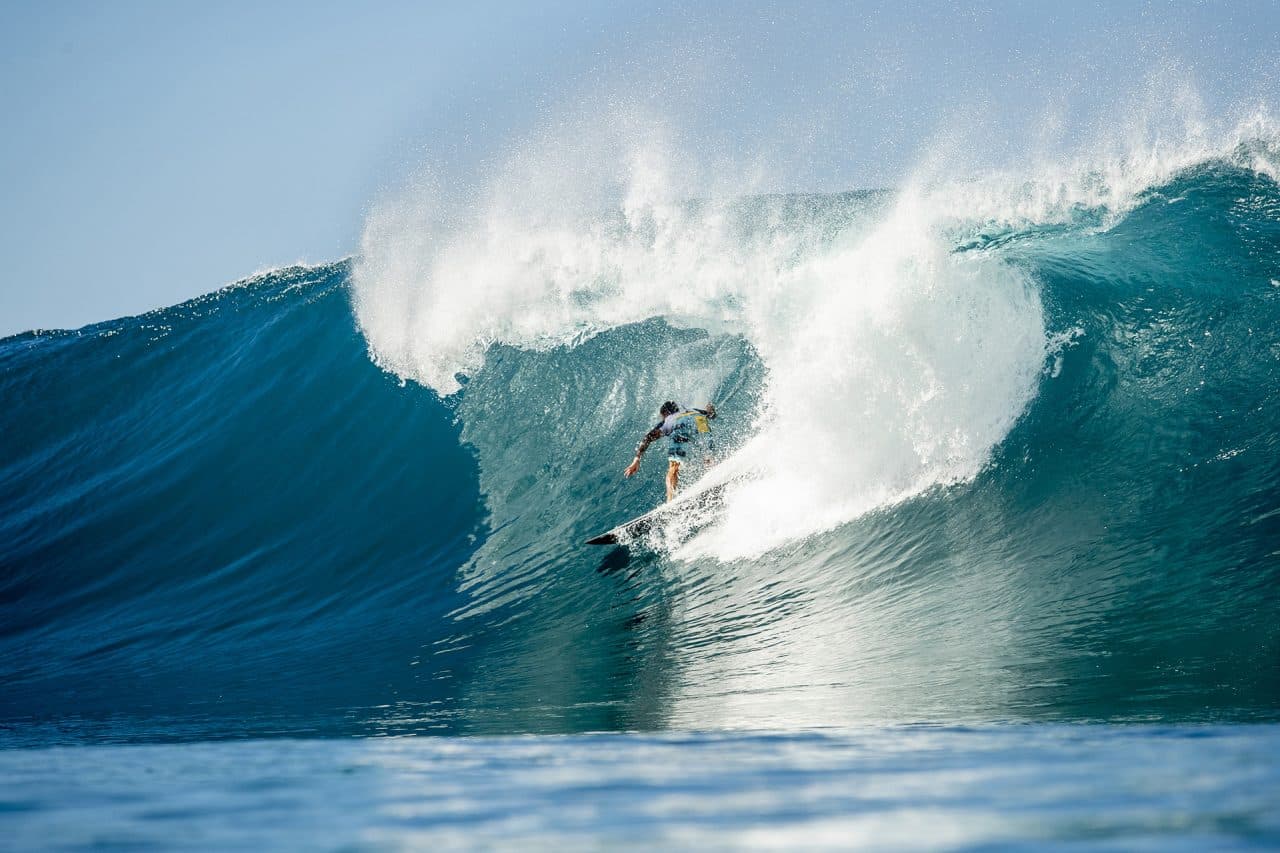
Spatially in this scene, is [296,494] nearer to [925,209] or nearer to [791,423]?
[791,423]

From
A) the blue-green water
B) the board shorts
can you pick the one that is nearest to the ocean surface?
the blue-green water

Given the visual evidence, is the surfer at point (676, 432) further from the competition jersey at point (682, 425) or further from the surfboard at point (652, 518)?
the surfboard at point (652, 518)

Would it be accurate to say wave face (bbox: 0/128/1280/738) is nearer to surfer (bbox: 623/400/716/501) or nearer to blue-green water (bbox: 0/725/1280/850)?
surfer (bbox: 623/400/716/501)

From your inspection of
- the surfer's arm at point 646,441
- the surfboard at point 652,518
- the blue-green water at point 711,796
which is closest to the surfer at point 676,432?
the surfer's arm at point 646,441

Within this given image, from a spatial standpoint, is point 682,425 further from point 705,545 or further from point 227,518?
point 227,518

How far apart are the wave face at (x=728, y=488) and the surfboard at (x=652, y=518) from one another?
161mm

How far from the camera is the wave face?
532cm

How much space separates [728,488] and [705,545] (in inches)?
31.5

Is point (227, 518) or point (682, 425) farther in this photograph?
point (227, 518)

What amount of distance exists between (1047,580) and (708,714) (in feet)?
7.68

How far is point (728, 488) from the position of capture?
8.66m

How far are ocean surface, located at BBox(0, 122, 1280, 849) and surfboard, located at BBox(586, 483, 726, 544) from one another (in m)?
0.13

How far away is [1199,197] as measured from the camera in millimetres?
10125

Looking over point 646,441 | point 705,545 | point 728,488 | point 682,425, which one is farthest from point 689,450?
point 705,545
